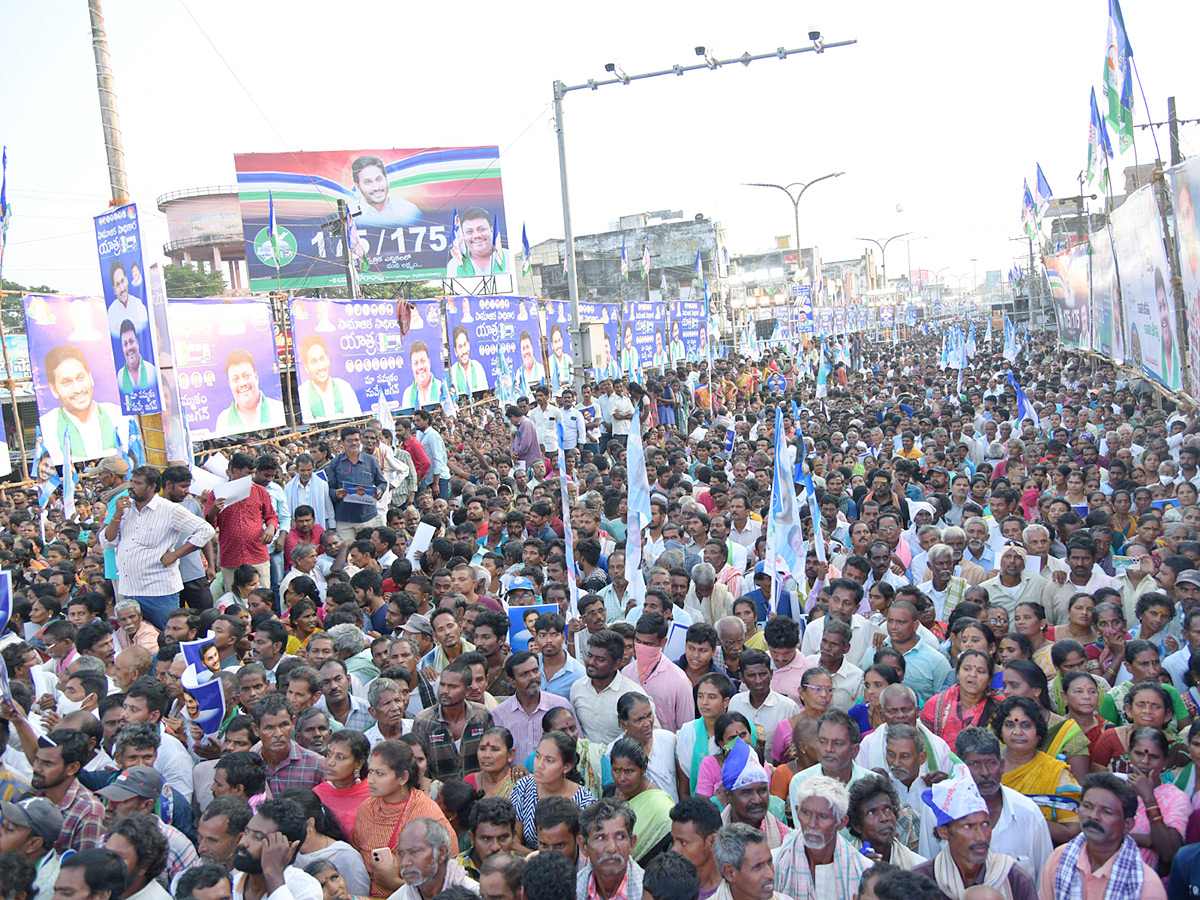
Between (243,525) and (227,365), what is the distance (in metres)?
5.85

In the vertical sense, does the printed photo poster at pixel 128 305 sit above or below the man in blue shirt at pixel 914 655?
above

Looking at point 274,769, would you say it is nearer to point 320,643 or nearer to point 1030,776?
point 320,643

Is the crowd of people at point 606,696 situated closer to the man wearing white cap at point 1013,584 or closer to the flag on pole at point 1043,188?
the man wearing white cap at point 1013,584

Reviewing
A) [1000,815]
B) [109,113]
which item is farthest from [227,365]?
[1000,815]

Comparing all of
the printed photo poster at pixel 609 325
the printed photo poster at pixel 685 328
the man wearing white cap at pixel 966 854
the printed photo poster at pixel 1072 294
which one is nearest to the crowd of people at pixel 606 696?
the man wearing white cap at pixel 966 854

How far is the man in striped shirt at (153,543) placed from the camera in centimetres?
661

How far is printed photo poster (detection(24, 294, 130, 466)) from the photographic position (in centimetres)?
1170

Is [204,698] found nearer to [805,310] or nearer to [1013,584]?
[1013,584]

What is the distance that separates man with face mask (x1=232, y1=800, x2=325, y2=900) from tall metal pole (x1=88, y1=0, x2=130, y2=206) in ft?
18.1

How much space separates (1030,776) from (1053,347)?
3741 cm

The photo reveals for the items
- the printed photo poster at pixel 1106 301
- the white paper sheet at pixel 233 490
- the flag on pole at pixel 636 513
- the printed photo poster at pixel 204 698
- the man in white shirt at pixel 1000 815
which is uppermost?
the printed photo poster at pixel 1106 301

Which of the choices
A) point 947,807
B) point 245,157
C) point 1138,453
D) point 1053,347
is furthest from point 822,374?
point 245,157

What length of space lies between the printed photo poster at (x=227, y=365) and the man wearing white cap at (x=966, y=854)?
10.6m

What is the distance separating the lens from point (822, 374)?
1930 centimetres
